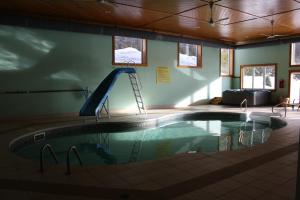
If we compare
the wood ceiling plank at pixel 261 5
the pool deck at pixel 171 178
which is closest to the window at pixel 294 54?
the wood ceiling plank at pixel 261 5

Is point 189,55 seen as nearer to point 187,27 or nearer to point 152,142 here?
point 187,27

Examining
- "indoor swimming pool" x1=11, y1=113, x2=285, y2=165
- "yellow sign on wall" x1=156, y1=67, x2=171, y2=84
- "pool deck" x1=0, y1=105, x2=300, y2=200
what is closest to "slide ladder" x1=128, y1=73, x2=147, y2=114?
"indoor swimming pool" x1=11, y1=113, x2=285, y2=165

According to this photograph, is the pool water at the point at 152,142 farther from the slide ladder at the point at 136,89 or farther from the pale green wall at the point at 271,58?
the pale green wall at the point at 271,58

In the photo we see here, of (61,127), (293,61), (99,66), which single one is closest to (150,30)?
(99,66)

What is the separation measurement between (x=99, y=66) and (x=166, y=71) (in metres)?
2.73

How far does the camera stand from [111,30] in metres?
8.27

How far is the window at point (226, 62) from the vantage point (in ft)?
40.1

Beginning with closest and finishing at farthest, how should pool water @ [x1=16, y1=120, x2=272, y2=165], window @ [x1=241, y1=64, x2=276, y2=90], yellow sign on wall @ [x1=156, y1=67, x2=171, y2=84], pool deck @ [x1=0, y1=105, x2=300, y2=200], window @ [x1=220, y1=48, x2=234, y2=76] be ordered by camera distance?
pool deck @ [x1=0, y1=105, x2=300, y2=200]
pool water @ [x1=16, y1=120, x2=272, y2=165]
yellow sign on wall @ [x1=156, y1=67, x2=171, y2=84]
window @ [x1=241, y1=64, x2=276, y2=90]
window @ [x1=220, y1=48, x2=234, y2=76]

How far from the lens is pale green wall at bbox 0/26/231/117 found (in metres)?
7.04

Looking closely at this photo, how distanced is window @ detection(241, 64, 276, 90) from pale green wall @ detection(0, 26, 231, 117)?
383 centimetres

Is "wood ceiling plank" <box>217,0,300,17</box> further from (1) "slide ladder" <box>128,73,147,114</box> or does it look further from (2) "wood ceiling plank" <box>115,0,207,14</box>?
(1) "slide ladder" <box>128,73,147,114</box>

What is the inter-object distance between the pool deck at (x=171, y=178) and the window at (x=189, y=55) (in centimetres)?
688

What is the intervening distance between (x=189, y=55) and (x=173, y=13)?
4.10 meters

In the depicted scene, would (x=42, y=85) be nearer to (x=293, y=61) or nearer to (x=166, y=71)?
(x=166, y=71)
